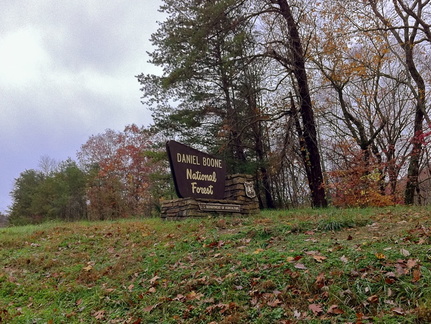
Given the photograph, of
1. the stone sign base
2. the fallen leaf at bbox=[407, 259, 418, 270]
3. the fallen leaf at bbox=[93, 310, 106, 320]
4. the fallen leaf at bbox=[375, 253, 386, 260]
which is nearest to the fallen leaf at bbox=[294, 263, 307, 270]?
the fallen leaf at bbox=[375, 253, 386, 260]

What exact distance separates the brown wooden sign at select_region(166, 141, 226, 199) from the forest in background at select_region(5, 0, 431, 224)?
3335 millimetres

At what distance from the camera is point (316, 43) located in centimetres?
1641

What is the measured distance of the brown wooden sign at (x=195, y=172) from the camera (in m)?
9.40

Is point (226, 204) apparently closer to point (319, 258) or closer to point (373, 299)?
point (319, 258)

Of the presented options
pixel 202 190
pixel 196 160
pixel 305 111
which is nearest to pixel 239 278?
pixel 202 190

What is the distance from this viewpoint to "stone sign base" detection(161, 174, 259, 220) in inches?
367

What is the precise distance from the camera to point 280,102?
19.0 m

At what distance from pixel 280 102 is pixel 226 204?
10.5 m

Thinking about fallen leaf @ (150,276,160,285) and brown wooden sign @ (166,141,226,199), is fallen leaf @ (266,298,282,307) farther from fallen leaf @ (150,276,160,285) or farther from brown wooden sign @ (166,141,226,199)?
brown wooden sign @ (166,141,226,199)

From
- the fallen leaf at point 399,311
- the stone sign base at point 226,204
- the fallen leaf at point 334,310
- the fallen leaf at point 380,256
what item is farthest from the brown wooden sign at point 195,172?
the fallen leaf at point 399,311

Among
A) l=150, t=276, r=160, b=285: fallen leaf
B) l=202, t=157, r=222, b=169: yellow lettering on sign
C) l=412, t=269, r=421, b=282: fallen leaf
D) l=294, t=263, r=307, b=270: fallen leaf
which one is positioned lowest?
l=150, t=276, r=160, b=285: fallen leaf

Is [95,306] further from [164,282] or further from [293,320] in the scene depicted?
[293,320]

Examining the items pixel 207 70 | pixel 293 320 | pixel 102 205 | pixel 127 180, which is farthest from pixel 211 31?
pixel 127 180

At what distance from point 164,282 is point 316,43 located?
14836 mm
